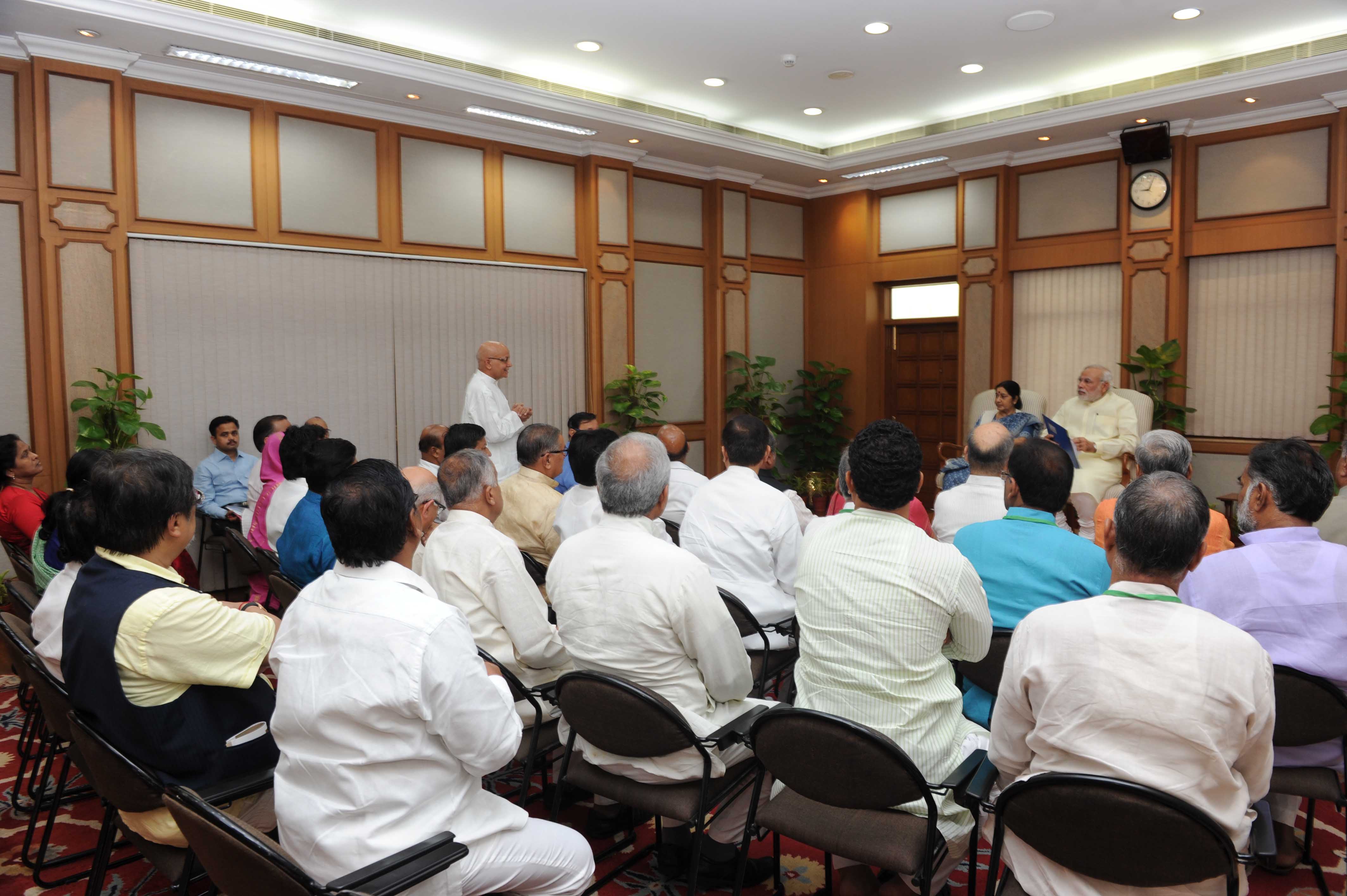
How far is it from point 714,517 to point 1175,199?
647 cm

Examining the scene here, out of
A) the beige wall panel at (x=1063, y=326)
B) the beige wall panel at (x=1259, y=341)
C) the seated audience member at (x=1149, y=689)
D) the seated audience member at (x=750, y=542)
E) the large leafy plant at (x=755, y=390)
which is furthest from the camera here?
the large leafy plant at (x=755, y=390)

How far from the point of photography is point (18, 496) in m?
4.08

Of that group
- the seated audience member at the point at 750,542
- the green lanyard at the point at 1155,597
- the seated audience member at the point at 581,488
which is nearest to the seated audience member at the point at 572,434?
the seated audience member at the point at 581,488

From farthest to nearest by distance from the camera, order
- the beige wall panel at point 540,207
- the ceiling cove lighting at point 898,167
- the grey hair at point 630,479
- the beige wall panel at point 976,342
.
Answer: the beige wall panel at point 976,342 → the ceiling cove lighting at point 898,167 → the beige wall panel at point 540,207 → the grey hair at point 630,479

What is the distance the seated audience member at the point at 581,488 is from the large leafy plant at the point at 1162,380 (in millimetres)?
5837

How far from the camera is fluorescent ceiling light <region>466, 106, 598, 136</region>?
278 inches

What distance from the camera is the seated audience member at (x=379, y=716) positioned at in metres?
1.70

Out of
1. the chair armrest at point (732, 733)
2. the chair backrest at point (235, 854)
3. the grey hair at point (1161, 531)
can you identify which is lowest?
the chair armrest at point (732, 733)

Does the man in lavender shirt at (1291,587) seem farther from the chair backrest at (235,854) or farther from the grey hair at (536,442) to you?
the grey hair at (536,442)

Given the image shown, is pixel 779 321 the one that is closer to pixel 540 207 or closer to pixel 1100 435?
pixel 540 207

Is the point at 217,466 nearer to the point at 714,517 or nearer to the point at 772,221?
the point at 714,517

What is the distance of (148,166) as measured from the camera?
6.05 metres

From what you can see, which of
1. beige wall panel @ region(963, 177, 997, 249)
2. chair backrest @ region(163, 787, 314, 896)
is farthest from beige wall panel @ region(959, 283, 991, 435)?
chair backrest @ region(163, 787, 314, 896)

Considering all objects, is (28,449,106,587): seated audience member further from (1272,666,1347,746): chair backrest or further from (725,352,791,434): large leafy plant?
(725,352,791,434): large leafy plant
